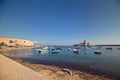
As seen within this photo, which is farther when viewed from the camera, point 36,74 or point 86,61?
point 86,61

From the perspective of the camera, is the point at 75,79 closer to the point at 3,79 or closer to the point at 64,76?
the point at 64,76

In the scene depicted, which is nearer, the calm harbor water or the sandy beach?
the sandy beach

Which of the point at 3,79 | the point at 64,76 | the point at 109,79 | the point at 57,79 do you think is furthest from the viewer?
the point at 109,79

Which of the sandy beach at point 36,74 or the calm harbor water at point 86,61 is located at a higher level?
the sandy beach at point 36,74

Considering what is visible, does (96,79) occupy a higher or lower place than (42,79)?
lower

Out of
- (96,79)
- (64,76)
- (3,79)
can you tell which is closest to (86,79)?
(96,79)

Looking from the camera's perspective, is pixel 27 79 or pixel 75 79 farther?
pixel 75 79

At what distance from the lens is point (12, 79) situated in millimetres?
8422

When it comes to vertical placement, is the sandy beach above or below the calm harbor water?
above

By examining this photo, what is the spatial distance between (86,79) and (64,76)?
2412 millimetres

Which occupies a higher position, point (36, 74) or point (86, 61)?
point (36, 74)

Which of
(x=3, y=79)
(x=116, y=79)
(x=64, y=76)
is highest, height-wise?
(x=3, y=79)

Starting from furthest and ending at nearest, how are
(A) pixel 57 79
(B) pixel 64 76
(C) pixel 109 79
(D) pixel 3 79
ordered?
1. (C) pixel 109 79
2. (B) pixel 64 76
3. (A) pixel 57 79
4. (D) pixel 3 79

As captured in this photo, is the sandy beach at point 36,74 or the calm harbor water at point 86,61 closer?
the sandy beach at point 36,74
